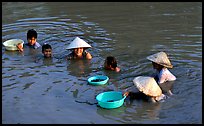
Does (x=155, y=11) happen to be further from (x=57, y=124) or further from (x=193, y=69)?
(x=57, y=124)

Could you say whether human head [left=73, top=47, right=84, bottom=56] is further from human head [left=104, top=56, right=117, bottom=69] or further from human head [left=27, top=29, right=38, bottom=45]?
human head [left=27, top=29, right=38, bottom=45]

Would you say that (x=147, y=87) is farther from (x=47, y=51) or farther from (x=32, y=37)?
(x=32, y=37)

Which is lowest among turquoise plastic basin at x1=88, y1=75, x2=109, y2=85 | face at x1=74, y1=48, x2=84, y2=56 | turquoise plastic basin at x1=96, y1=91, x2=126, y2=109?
turquoise plastic basin at x1=96, y1=91, x2=126, y2=109

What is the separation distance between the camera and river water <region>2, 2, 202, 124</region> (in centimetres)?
596

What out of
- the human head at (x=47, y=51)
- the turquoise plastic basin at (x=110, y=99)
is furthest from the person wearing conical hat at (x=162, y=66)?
the human head at (x=47, y=51)

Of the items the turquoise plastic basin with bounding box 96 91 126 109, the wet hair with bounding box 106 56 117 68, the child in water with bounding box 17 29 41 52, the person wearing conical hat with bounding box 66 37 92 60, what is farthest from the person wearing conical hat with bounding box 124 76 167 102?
the child in water with bounding box 17 29 41 52

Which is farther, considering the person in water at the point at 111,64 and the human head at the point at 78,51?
the human head at the point at 78,51

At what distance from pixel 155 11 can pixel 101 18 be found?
71.8 inches

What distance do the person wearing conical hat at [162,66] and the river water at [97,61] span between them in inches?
7.6

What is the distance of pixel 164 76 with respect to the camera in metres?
6.96

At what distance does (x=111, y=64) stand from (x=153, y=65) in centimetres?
90

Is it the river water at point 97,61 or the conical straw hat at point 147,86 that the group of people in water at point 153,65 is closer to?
the conical straw hat at point 147,86

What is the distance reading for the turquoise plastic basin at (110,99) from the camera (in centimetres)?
595

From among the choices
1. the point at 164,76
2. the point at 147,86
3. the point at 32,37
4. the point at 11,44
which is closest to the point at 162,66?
the point at 164,76
